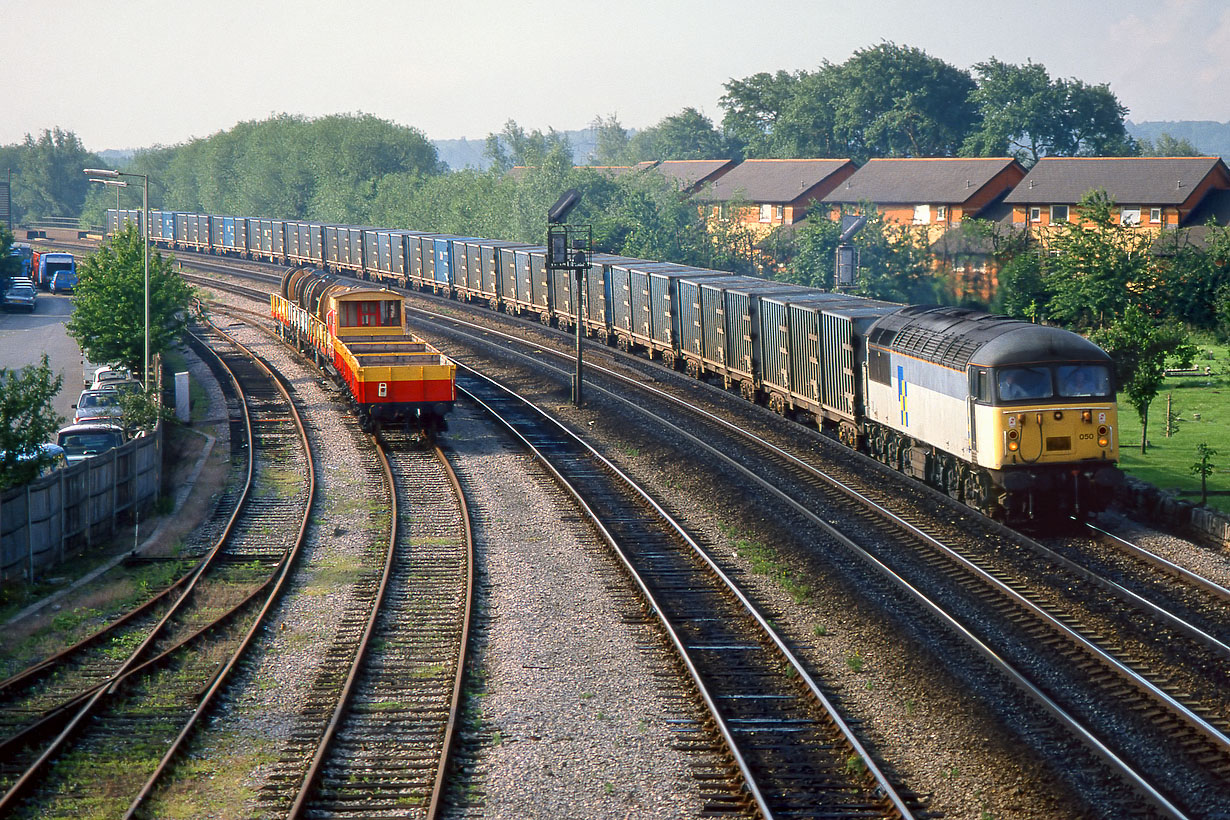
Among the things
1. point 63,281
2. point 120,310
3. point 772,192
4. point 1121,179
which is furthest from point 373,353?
point 772,192

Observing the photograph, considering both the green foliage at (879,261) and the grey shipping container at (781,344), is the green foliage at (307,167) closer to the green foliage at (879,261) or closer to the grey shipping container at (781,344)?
the green foliage at (879,261)

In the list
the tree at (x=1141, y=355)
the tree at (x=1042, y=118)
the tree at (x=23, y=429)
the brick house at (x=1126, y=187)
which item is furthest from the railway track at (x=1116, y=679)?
the tree at (x=1042, y=118)

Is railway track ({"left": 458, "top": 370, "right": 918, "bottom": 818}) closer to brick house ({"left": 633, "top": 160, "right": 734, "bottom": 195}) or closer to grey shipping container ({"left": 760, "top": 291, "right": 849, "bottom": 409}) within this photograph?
grey shipping container ({"left": 760, "top": 291, "right": 849, "bottom": 409})

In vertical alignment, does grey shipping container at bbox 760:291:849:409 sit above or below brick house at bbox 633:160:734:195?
below

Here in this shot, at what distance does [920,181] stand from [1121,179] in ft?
47.8

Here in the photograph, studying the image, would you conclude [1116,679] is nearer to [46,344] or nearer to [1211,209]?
[46,344]

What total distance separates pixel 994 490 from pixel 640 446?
1064 centimetres

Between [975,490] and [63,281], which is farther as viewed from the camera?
[63,281]

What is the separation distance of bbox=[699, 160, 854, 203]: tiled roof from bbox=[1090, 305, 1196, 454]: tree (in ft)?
191

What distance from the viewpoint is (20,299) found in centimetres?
6406

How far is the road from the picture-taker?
41.6 meters

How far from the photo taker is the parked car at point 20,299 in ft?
210

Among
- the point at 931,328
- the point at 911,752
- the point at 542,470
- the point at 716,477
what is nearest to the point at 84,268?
the point at 542,470

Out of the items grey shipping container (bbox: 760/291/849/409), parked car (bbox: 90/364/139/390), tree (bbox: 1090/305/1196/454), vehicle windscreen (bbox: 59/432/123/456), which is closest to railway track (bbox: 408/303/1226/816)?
grey shipping container (bbox: 760/291/849/409)
